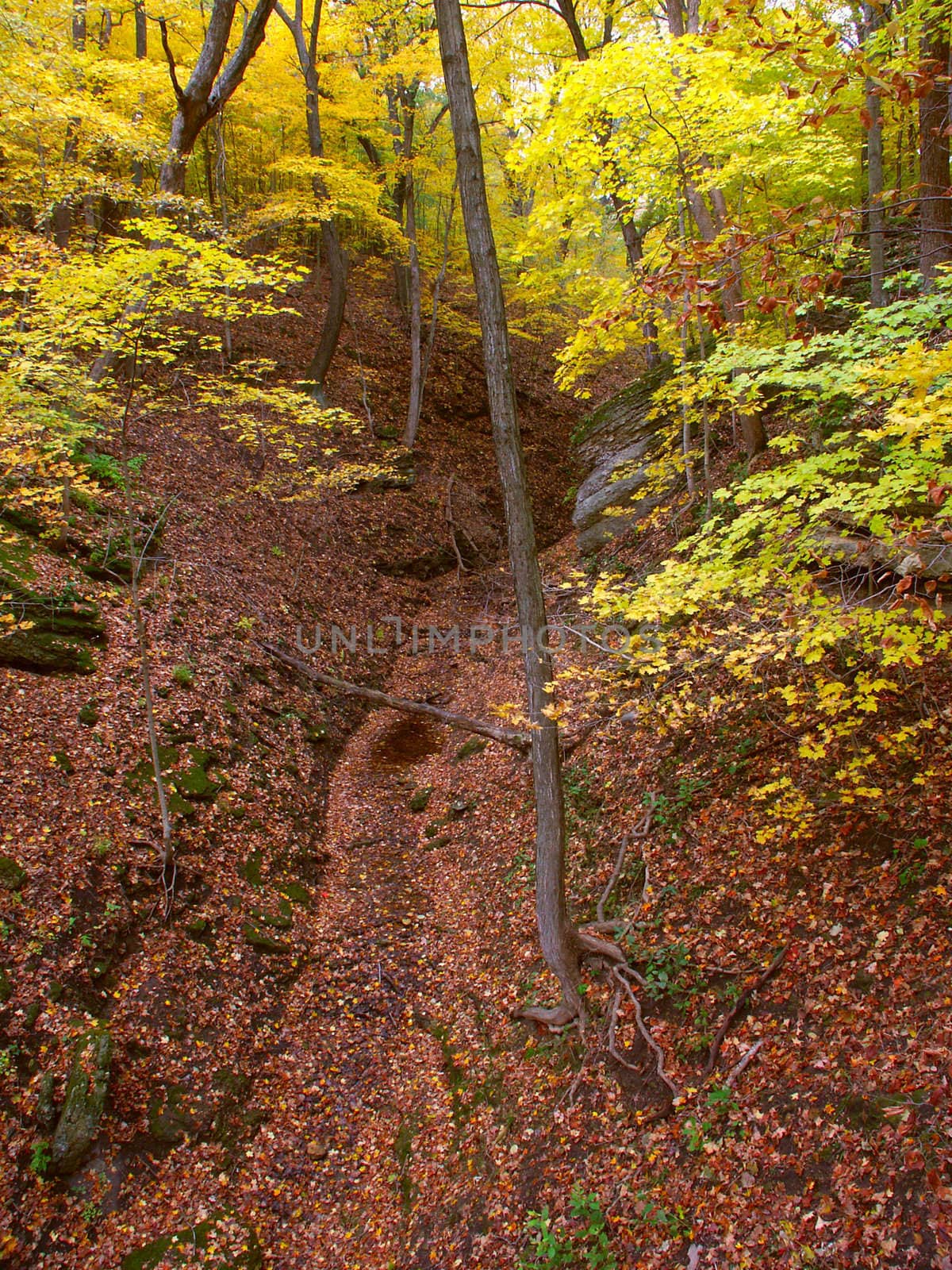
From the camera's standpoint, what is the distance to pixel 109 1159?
4914 mm

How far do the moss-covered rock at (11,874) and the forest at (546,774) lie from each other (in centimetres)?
4

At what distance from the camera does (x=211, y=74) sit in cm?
690

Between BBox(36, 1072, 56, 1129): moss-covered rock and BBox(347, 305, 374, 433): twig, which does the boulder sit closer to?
BBox(347, 305, 374, 433): twig

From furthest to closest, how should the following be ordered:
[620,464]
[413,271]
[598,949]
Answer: [413,271] → [620,464] → [598,949]

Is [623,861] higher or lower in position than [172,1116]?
higher

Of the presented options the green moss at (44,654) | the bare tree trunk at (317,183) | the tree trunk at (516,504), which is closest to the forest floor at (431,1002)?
the green moss at (44,654)

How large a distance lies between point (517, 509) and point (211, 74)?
600 centimetres

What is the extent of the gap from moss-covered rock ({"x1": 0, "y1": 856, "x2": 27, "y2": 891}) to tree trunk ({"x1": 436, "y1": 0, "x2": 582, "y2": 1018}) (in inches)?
175

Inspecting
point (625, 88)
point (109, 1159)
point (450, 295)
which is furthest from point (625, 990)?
point (450, 295)

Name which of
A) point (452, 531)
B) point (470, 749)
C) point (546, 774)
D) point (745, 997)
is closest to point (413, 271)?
point (452, 531)

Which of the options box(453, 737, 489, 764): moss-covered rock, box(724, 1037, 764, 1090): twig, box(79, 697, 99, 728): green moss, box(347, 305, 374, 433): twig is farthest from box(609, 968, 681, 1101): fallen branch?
box(347, 305, 374, 433): twig

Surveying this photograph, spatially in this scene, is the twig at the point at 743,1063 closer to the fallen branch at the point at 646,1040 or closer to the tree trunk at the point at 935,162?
the fallen branch at the point at 646,1040

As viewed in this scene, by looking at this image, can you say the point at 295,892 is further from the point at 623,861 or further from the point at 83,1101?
the point at 623,861

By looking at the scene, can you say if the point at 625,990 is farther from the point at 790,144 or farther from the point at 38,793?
the point at 790,144
